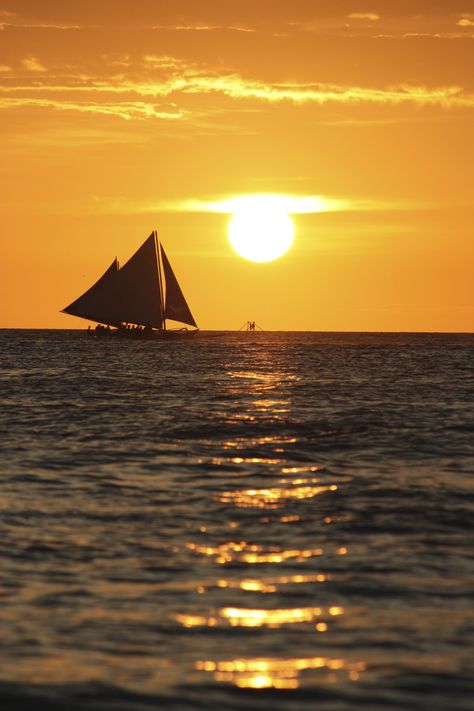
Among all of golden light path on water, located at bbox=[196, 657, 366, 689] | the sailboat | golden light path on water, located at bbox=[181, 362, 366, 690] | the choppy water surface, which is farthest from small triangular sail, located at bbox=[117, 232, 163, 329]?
golden light path on water, located at bbox=[196, 657, 366, 689]

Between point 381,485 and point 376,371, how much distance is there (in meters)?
66.9

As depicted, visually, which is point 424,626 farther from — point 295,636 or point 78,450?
point 78,450

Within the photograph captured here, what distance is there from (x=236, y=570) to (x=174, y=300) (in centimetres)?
13663

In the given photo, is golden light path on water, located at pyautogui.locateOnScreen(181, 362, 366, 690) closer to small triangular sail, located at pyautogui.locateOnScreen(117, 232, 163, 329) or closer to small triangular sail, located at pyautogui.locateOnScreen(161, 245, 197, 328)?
small triangular sail, located at pyautogui.locateOnScreen(117, 232, 163, 329)

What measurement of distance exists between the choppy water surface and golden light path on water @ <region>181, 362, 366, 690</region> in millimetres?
38

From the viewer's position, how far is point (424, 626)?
12648mm

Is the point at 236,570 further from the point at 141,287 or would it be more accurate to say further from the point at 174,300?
the point at 174,300

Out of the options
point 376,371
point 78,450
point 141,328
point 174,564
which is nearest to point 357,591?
point 174,564

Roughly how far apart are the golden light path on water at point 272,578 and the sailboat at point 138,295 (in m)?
117

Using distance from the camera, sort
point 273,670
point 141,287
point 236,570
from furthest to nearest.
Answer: point 141,287
point 236,570
point 273,670

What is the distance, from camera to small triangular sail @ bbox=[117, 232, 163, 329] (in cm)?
14550

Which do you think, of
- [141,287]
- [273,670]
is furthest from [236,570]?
[141,287]

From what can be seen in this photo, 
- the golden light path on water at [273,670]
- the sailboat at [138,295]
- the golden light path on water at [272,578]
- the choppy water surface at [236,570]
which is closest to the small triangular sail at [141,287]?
the sailboat at [138,295]

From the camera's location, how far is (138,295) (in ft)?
487
